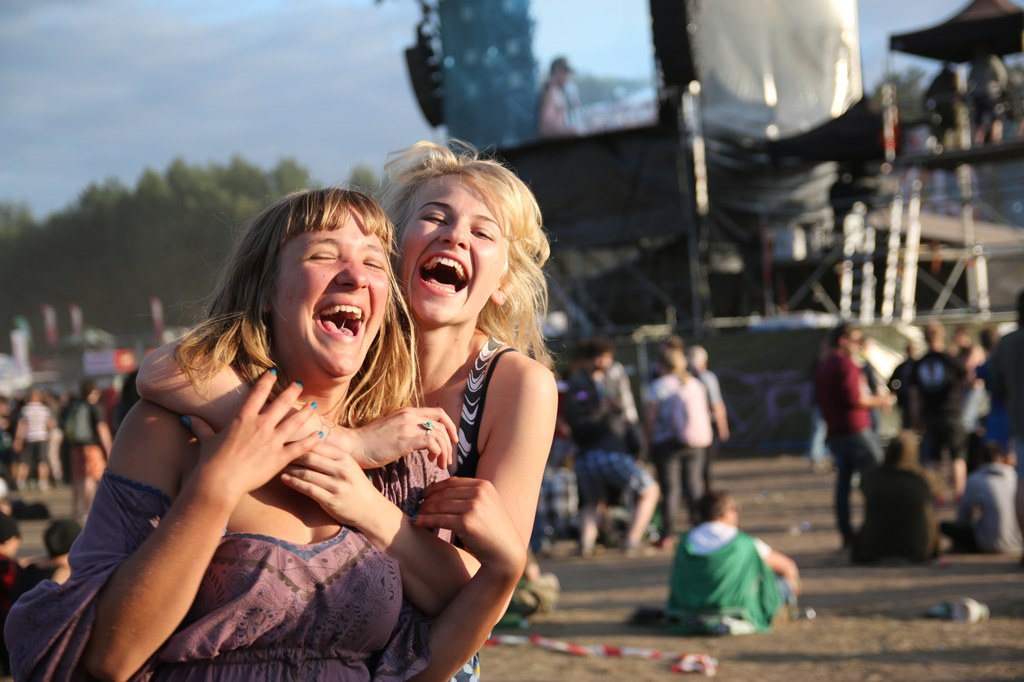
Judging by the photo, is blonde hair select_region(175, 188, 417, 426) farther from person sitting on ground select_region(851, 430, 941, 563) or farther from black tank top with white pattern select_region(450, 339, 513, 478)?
person sitting on ground select_region(851, 430, 941, 563)

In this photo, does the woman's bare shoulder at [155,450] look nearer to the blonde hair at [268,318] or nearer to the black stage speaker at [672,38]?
the blonde hair at [268,318]

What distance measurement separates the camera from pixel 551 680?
241 inches

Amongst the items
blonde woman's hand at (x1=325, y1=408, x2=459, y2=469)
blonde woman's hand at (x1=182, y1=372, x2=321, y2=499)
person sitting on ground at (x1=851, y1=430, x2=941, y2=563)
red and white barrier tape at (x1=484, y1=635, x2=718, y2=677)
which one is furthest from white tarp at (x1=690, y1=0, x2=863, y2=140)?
blonde woman's hand at (x1=182, y1=372, x2=321, y2=499)

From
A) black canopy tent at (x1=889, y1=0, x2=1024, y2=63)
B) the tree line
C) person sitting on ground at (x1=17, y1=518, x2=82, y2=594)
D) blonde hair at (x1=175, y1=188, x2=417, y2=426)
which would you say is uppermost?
black canopy tent at (x1=889, y1=0, x2=1024, y2=63)

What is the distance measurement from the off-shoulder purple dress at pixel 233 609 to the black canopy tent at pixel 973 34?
1957 cm

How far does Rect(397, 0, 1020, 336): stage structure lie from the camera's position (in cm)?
1984

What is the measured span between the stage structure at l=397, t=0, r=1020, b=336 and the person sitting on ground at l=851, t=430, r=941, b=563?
10.7 meters

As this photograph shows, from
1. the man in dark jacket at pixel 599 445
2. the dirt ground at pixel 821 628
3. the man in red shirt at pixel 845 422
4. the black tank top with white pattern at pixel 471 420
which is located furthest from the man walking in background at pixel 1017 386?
the black tank top with white pattern at pixel 471 420

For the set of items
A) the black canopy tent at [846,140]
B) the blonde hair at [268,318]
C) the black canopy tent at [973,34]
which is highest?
the black canopy tent at [973,34]

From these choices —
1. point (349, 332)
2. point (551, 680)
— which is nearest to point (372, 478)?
point (349, 332)

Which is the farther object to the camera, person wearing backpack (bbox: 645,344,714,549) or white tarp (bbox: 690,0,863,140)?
white tarp (bbox: 690,0,863,140)

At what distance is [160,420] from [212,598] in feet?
1.01

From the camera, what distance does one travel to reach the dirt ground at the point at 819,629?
6.12 metres

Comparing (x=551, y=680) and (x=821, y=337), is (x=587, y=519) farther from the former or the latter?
(x=821, y=337)
